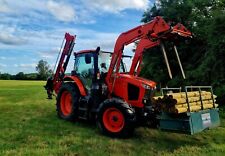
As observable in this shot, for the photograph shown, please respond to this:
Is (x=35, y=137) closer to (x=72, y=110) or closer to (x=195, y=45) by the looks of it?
(x=72, y=110)

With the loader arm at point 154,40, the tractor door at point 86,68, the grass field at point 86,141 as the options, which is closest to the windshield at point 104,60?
the tractor door at point 86,68

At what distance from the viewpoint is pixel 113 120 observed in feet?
30.6

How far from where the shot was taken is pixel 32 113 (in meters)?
13.2

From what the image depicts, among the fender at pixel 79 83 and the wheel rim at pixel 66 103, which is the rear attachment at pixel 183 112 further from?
the wheel rim at pixel 66 103

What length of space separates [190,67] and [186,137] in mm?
12734

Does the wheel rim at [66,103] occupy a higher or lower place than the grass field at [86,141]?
higher

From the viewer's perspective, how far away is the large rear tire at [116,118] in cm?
888

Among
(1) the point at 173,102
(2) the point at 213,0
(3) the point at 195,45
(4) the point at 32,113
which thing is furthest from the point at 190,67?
(1) the point at 173,102

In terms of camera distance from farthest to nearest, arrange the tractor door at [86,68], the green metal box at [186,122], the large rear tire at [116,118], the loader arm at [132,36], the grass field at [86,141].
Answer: the tractor door at [86,68] → the loader arm at [132,36] → the large rear tire at [116,118] → the green metal box at [186,122] → the grass field at [86,141]

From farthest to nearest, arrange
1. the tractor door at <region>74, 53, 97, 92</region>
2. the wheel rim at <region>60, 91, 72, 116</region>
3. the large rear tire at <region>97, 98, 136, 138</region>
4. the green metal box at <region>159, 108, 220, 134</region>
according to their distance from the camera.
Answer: the wheel rim at <region>60, 91, 72, 116</region>
the tractor door at <region>74, 53, 97, 92</region>
the large rear tire at <region>97, 98, 136, 138</region>
the green metal box at <region>159, 108, 220, 134</region>

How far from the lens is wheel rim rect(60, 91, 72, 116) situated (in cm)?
1189

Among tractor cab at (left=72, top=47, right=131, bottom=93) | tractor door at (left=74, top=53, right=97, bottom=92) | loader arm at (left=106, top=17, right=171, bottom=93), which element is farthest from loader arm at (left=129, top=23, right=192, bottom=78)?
tractor door at (left=74, top=53, right=97, bottom=92)

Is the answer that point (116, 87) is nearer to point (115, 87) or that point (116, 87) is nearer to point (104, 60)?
point (115, 87)

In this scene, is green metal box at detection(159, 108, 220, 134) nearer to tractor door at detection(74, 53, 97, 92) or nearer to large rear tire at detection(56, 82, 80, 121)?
tractor door at detection(74, 53, 97, 92)
